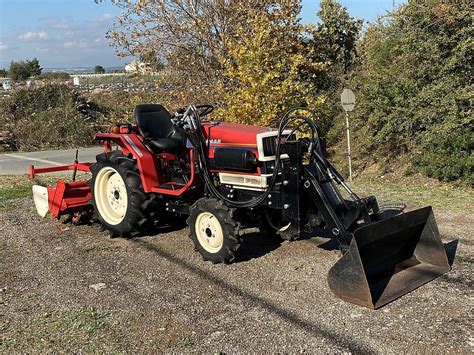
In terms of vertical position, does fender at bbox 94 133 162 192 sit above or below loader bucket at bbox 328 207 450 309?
above

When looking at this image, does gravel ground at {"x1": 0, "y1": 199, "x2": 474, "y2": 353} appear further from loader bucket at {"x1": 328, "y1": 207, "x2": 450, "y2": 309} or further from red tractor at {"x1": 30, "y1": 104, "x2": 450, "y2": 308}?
red tractor at {"x1": 30, "y1": 104, "x2": 450, "y2": 308}

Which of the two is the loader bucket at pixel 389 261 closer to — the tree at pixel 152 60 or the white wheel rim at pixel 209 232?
the white wheel rim at pixel 209 232

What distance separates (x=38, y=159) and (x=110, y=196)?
9402 mm

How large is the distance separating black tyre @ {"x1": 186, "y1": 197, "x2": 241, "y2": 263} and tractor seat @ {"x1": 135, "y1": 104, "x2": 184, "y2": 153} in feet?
3.39

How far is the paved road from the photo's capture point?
12.7 meters

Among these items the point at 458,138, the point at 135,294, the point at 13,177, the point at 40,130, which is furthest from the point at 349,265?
the point at 40,130

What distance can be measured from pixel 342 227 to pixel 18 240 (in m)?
3.96

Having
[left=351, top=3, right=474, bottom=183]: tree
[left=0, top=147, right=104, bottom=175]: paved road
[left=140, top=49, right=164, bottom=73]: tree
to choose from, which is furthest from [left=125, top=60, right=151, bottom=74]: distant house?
[left=351, top=3, right=474, bottom=183]: tree

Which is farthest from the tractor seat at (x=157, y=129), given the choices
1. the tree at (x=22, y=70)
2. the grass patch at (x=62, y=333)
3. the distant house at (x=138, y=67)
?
the tree at (x=22, y=70)

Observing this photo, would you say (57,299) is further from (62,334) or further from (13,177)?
(13,177)

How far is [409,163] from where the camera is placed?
10.1 meters

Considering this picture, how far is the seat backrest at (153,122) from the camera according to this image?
595 centimetres

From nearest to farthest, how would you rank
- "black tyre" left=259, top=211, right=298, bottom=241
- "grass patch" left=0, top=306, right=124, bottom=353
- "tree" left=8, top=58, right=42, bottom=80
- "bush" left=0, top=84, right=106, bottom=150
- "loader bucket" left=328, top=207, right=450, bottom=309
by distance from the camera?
"grass patch" left=0, top=306, right=124, bottom=353 < "loader bucket" left=328, top=207, right=450, bottom=309 < "black tyre" left=259, top=211, right=298, bottom=241 < "bush" left=0, top=84, right=106, bottom=150 < "tree" left=8, top=58, right=42, bottom=80

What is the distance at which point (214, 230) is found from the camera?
4.91 meters
